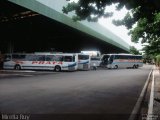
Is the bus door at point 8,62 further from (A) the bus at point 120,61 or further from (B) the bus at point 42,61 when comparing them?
(A) the bus at point 120,61

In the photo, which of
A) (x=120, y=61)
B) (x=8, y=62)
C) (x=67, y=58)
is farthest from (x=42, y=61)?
(x=120, y=61)

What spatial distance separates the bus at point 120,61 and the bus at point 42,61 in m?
14.4

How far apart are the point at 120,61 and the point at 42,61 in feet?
Answer: 61.6

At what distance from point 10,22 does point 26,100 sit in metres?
20.0

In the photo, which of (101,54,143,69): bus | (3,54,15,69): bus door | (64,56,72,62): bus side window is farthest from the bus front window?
(3,54,15,69): bus door

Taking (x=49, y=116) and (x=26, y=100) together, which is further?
(x=26, y=100)

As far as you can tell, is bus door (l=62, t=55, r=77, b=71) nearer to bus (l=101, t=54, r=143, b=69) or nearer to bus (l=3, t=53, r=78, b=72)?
bus (l=3, t=53, r=78, b=72)

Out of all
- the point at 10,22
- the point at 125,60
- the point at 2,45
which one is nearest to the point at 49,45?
the point at 2,45

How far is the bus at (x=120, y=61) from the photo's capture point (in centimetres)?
4775

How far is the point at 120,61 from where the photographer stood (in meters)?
48.8

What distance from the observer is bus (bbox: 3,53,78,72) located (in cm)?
3372

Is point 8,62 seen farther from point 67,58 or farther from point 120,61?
point 120,61

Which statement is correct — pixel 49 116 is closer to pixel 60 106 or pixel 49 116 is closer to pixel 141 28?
pixel 60 106

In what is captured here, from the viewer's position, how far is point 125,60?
4925 centimetres
